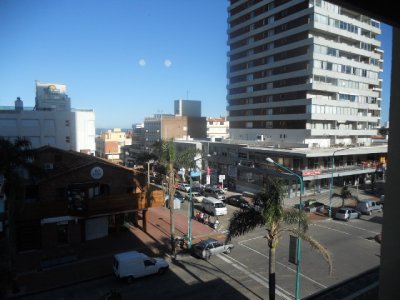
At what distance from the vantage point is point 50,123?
5047 cm

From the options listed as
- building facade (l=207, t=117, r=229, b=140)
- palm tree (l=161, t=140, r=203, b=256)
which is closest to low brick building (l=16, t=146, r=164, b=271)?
palm tree (l=161, t=140, r=203, b=256)

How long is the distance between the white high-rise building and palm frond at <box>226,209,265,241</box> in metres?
41.8

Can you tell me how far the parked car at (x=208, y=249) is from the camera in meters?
24.2

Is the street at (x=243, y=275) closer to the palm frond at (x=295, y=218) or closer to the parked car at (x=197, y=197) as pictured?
the palm frond at (x=295, y=218)

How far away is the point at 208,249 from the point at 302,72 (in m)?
39.7

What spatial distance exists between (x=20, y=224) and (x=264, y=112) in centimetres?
4729

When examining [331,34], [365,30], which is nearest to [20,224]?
[331,34]

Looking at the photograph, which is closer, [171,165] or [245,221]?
[245,221]

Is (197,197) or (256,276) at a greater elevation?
(256,276)

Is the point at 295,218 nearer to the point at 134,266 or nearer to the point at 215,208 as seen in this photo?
the point at 134,266

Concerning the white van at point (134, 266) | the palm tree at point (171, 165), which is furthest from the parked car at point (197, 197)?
the white van at point (134, 266)

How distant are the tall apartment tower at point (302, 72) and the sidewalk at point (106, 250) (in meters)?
30.1

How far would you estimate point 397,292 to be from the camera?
6.53 metres

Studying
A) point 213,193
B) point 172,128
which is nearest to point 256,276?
point 213,193
